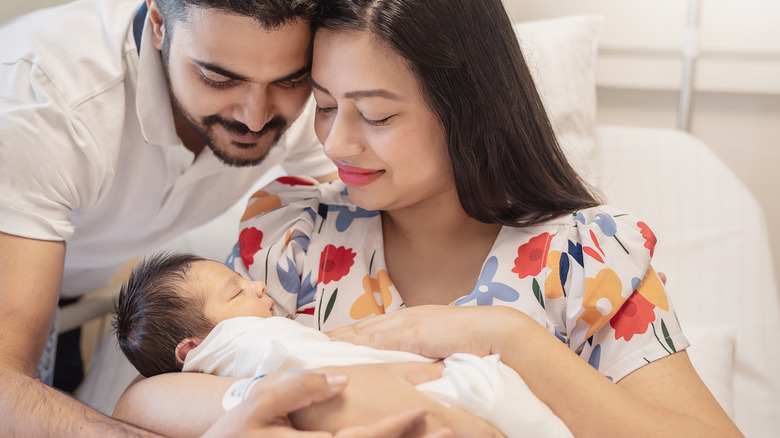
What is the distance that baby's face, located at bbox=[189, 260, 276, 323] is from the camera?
4.25 ft

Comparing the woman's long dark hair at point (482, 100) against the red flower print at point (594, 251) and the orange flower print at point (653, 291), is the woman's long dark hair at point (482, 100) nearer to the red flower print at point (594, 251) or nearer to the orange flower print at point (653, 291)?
the red flower print at point (594, 251)

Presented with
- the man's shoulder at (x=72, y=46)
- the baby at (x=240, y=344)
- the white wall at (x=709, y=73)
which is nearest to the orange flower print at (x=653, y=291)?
the baby at (x=240, y=344)

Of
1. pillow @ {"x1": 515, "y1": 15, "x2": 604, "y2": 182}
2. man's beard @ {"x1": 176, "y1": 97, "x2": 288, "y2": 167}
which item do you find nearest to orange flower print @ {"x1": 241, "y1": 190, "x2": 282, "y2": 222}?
man's beard @ {"x1": 176, "y1": 97, "x2": 288, "y2": 167}

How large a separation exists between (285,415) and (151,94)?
972mm

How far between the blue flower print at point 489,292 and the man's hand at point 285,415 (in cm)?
38

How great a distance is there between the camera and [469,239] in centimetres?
152

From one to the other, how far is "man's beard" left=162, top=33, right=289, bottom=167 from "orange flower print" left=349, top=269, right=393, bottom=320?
0.45m

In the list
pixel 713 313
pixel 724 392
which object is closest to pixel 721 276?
pixel 713 313

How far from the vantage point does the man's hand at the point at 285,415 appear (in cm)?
98

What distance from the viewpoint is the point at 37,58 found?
5.01 feet

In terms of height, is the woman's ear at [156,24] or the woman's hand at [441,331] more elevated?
the woman's ear at [156,24]

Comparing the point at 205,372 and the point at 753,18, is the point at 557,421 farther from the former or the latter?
the point at 753,18

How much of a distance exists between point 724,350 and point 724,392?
0.15 meters

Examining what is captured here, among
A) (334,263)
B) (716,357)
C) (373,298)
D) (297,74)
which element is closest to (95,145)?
(297,74)
